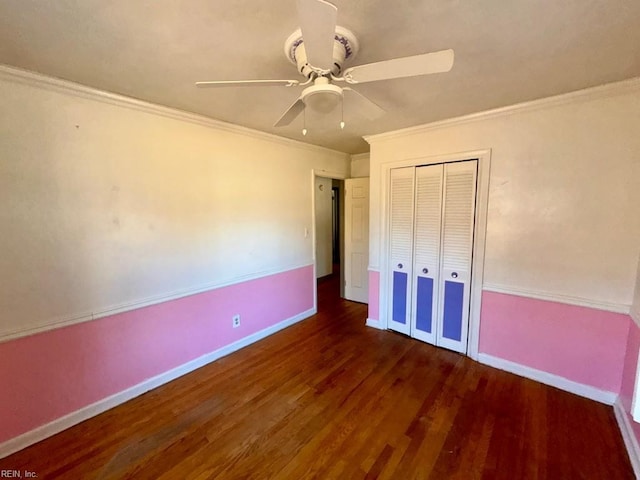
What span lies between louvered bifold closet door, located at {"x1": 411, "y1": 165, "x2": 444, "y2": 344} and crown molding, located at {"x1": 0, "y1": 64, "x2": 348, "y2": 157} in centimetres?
178

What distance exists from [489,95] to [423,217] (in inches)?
47.9

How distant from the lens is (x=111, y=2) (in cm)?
113

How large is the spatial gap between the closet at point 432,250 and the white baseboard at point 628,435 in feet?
3.45

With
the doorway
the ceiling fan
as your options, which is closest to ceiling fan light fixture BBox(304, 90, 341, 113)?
the ceiling fan

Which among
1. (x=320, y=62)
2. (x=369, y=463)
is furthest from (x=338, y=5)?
(x=369, y=463)

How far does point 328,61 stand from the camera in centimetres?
117

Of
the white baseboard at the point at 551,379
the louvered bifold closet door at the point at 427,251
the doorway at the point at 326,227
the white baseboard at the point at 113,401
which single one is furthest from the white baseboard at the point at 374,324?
the doorway at the point at 326,227

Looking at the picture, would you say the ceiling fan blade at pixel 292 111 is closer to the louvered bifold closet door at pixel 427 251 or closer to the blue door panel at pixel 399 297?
the louvered bifold closet door at pixel 427 251

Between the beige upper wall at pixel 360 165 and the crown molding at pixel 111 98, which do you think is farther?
the beige upper wall at pixel 360 165

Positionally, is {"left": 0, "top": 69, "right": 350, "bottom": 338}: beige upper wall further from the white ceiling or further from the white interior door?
the white interior door

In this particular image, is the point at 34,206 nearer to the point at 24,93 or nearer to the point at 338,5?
the point at 24,93

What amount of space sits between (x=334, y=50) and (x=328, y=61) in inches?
8.1

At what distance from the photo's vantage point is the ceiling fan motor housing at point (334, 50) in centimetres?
130

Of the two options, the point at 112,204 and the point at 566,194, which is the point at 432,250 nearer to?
the point at 566,194
